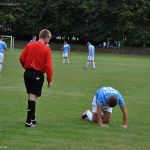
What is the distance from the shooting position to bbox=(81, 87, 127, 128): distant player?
10.4 metres

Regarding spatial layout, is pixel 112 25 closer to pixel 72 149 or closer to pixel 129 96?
pixel 129 96

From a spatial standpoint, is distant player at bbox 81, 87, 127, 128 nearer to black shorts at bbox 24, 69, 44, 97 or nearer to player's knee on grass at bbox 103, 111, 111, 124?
player's knee on grass at bbox 103, 111, 111, 124

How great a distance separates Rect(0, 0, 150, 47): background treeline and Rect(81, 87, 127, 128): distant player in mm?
66620

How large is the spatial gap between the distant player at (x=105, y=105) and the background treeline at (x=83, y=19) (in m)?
66.6

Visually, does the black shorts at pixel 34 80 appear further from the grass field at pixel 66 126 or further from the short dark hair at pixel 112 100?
the short dark hair at pixel 112 100

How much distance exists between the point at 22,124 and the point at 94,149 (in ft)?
9.57

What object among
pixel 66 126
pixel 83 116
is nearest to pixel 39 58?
pixel 66 126

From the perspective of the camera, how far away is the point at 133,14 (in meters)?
78.2

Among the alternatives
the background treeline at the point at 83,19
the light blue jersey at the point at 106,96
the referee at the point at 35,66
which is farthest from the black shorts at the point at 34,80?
the background treeline at the point at 83,19

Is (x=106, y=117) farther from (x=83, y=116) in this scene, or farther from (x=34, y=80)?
(x=34, y=80)

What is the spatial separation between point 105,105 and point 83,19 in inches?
2899

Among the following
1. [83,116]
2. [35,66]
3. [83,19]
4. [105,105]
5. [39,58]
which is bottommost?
[83,116]

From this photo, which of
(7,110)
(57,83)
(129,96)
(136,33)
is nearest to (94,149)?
(7,110)

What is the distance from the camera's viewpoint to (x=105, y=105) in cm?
1102
